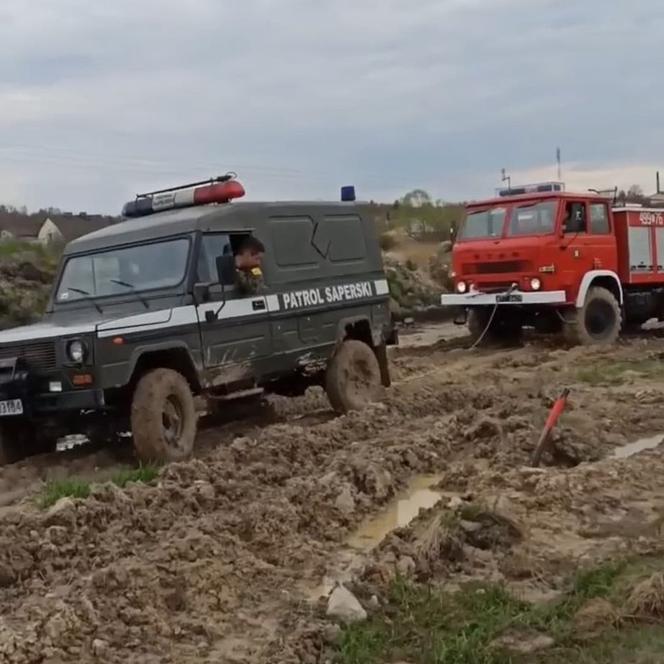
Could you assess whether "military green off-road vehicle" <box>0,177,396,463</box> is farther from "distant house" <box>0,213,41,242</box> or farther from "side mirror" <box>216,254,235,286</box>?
"distant house" <box>0,213,41,242</box>

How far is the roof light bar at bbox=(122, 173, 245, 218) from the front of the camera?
9.65 m

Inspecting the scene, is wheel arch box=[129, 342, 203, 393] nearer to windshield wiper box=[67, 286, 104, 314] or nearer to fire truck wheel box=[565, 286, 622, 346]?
windshield wiper box=[67, 286, 104, 314]

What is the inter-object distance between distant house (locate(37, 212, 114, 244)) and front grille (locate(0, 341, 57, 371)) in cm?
1988

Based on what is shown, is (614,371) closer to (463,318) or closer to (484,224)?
(484,224)

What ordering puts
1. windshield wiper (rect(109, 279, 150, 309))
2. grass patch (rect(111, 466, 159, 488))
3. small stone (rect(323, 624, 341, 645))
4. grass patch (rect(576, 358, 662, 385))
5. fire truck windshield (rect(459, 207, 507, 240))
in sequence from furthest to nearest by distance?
fire truck windshield (rect(459, 207, 507, 240)) → grass patch (rect(576, 358, 662, 385)) → windshield wiper (rect(109, 279, 150, 309)) → grass patch (rect(111, 466, 159, 488)) → small stone (rect(323, 624, 341, 645))

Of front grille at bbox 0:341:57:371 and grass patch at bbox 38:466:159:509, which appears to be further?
front grille at bbox 0:341:57:371

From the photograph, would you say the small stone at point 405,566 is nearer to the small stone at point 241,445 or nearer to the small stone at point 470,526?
the small stone at point 470,526

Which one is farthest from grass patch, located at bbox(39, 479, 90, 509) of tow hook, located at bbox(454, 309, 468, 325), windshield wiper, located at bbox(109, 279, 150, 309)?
tow hook, located at bbox(454, 309, 468, 325)

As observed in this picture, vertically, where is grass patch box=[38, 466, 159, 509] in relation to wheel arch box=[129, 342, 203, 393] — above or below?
below

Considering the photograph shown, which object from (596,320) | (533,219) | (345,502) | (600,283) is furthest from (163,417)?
(600,283)

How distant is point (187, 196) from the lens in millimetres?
9805

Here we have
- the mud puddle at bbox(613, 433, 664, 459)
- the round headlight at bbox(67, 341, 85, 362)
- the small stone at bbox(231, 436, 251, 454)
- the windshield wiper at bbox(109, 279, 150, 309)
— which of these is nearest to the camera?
the round headlight at bbox(67, 341, 85, 362)

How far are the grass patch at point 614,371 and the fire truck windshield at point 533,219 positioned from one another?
8.65 ft

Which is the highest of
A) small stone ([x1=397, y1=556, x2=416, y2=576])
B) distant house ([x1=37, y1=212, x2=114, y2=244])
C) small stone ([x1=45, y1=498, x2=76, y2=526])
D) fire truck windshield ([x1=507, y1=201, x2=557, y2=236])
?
distant house ([x1=37, y1=212, x2=114, y2=244])
